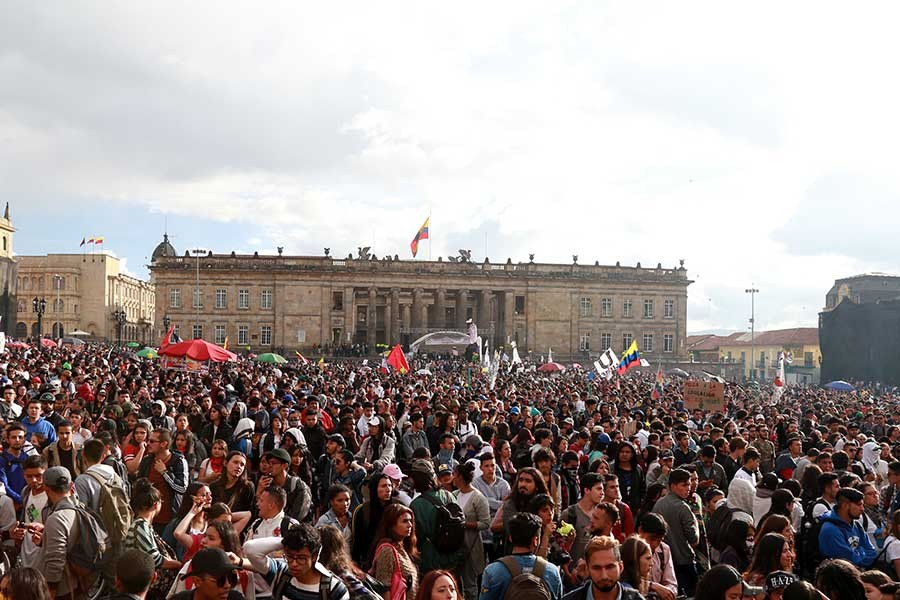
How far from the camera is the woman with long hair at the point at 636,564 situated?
226 inches

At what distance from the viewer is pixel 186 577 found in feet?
17.7

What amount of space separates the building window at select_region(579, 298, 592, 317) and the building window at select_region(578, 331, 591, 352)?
1731 millimetres

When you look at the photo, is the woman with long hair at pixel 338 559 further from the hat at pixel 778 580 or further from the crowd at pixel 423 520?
the hat at pixel 778 580

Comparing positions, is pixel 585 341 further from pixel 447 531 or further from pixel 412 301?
pixel 447 531

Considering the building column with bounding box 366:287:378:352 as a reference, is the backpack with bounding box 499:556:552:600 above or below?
below

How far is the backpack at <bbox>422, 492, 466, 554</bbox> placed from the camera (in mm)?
7203

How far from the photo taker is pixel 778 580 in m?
5.45

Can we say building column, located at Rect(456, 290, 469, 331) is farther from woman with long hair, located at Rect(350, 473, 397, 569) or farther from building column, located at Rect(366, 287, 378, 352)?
woman with long hair, located at Rect(350, 473, 397, 569)

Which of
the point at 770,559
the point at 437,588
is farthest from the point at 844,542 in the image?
the point at 437,588

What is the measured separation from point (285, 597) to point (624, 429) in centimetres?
1211

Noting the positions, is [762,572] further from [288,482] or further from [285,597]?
[288,482]

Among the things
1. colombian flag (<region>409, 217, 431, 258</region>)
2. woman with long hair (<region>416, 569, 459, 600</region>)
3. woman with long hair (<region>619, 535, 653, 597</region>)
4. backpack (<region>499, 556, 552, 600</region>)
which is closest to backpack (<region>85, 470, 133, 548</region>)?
woman with long hair (<region>416, 569, 459, 600</region>)

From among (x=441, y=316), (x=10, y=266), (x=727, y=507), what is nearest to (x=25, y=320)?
(x=10, y=266)

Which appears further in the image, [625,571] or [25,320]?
[25,320]
